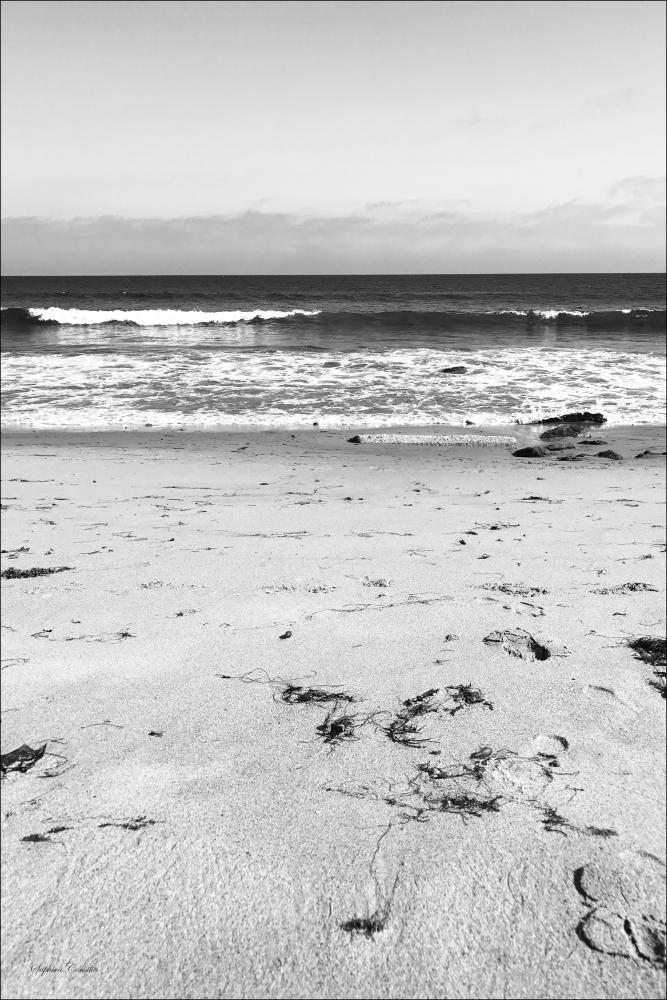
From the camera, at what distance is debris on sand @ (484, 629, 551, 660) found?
8.34ft

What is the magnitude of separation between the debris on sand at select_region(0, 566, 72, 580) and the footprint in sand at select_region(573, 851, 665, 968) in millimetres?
3041

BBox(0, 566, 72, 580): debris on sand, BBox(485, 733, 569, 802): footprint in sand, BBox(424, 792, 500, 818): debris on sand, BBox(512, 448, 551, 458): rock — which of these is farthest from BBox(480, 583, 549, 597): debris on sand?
BBox(512, 448, 551, 458): rock

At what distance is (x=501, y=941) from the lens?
1.43m

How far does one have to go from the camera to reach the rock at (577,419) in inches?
356

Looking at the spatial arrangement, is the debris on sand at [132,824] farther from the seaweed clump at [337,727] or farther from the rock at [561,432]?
the rock at [561,432]

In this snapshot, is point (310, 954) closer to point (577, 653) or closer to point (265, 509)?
point (577, 653)

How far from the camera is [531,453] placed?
7.37 m

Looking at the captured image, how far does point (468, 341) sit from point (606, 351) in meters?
3.86

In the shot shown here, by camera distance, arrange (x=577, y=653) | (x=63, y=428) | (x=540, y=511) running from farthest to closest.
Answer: (x=63, y=428), (x=540, y=511), (x=577, y=653)

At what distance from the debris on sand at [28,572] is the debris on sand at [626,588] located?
2.93 metres

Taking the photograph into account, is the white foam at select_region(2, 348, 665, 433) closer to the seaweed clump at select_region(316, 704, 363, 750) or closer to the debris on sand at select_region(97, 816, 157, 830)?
the seaweed clump at select_region(316, 704, 363, 750)

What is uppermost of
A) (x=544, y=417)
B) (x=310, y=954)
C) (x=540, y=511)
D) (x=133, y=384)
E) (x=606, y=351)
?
(x=606, y=351)

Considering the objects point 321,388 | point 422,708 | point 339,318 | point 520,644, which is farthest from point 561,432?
point 339,318

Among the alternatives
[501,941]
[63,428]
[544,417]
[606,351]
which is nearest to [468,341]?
[606,351]
